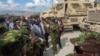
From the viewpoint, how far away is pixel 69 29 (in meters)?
23.1

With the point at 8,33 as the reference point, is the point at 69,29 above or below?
below

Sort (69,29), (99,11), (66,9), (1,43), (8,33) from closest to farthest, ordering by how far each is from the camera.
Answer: (1,43)
(8,33)
(99,11)
(69,29)
(66,9)

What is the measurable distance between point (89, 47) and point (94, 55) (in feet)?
0.69

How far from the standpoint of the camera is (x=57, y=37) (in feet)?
41.6

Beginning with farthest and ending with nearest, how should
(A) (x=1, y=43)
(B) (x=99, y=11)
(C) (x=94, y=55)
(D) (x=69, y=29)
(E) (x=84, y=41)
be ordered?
(D) (x=69, y=29) → (B) (x=99, y=11) → (E) (x=84, y=41) → (C) (x=94, y=55) → (A) (x=1, y=43)

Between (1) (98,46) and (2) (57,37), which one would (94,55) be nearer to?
(1) (98,46)

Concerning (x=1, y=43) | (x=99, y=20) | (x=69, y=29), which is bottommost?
(x=69, y=29)

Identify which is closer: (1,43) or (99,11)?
(1,43)

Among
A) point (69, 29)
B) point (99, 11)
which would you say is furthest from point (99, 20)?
point (69, 29)

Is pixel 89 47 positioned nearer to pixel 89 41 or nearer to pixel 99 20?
pixel 89 41

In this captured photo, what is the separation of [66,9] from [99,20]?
9.94 m

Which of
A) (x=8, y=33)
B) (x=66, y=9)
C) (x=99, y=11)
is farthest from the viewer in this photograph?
(x=66, y=9)

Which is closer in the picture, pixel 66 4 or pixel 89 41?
pixel 89 41

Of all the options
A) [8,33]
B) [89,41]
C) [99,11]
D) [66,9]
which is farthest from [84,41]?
[66,9]
